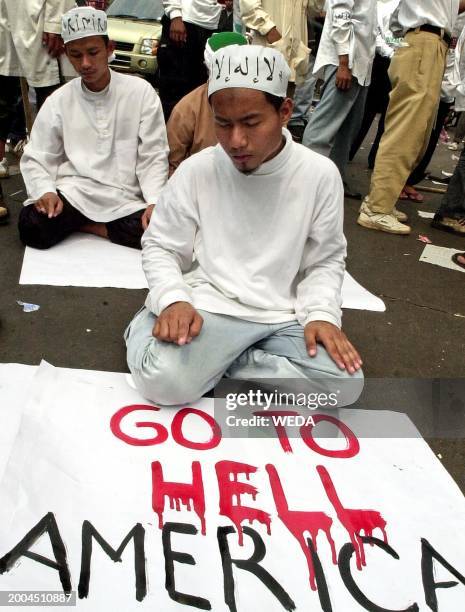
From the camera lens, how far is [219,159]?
1.64m

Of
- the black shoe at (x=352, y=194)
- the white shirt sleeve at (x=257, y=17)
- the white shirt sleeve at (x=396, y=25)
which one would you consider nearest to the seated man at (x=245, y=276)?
the white shirt sleeve at (x=396, y=25)

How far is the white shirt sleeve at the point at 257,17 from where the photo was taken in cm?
365

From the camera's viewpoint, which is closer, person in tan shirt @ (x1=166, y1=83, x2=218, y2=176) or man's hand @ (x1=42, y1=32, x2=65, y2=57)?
person in tan shirt @ (x1=166, y1=83, x2=218, y2=176)

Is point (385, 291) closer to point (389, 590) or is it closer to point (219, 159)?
point (219, 159)

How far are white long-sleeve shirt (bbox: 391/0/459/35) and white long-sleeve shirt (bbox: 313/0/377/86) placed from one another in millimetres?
443

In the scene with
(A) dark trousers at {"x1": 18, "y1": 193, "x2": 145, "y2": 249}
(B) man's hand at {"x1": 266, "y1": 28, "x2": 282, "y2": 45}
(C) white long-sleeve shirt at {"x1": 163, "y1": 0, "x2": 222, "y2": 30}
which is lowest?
(A) dark trousers at {"x1": 18, "y1": 193, "x2": 145, "y2": 249}

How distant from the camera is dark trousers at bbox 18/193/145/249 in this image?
2592mm

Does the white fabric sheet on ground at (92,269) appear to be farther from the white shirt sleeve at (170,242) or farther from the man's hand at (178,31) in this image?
the man's hand at (178,31)

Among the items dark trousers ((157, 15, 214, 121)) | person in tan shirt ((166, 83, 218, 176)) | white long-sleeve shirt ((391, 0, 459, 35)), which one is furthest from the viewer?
dark trousers ((157, 15, 214, 121))

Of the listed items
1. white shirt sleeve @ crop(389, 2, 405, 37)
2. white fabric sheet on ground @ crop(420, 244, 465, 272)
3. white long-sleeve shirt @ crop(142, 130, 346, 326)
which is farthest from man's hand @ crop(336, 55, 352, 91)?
white long-sleeve shirt @ crop(142, 130, 346, 326)

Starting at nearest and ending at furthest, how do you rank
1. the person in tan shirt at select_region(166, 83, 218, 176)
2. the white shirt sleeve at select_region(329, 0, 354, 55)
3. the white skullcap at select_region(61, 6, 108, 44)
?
the white skullcap at select_region(61, 6, 108, 44) < the person in tan shirt at select_region(166, 83, 218, 176) < the white shirt sleeve at select_region(329, 0, 354, 55)

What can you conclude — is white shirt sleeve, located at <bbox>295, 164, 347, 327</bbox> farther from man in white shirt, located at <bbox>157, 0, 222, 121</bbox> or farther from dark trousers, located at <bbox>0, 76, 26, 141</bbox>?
man in white shirt, located at <bbox>157, 0, 222, 121</bbox>

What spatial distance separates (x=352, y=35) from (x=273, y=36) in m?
0.54

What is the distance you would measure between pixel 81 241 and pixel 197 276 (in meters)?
1.29
